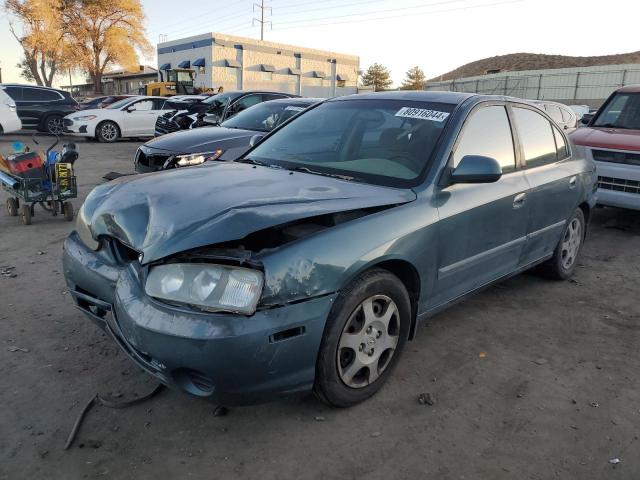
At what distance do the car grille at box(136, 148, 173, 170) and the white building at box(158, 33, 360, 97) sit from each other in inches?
1663

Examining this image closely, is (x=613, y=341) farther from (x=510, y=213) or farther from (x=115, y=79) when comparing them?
(x=115, y=79)

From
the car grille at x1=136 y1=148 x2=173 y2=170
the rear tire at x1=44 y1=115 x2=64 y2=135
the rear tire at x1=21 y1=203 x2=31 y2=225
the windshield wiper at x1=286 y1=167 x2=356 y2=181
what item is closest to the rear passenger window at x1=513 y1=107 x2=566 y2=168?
the windshield wiper at x1=286 y1=167 x2=356 y2=181

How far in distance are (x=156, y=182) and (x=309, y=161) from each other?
1045mm

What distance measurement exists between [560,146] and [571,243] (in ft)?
3.07

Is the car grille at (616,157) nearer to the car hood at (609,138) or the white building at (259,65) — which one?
the car hood at (609,138)

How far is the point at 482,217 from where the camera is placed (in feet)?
11.0

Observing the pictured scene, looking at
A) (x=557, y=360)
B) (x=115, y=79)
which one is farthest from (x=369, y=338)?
(x=115, y=79)

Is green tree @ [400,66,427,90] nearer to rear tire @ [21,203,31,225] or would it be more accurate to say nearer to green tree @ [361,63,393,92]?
green tree @ [361,63,393,92]

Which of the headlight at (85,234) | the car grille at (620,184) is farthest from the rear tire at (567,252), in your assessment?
the headlight at (85,234)

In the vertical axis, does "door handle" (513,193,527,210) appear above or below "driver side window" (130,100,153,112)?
below

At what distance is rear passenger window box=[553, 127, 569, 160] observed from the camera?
4478mm

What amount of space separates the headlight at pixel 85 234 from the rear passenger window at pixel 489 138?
218 cm

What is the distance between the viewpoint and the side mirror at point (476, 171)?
3035 millimetres

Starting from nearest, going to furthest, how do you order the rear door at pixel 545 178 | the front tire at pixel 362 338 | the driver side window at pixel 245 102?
1. the front tire at pixel 362 338
2. the rear door at pixel 545 178
3. the driver side window at pixel 245 102
